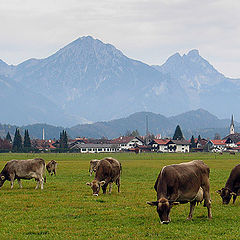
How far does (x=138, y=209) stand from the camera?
2431 cm

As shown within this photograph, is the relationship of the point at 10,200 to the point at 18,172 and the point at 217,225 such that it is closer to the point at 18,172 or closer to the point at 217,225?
the point at 18,172

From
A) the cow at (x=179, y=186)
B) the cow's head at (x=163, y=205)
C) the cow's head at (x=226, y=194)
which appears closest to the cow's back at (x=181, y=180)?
the cow at (x=179, y=186)

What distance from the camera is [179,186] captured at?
63.9 ft

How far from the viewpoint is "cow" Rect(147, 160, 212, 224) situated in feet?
61.5

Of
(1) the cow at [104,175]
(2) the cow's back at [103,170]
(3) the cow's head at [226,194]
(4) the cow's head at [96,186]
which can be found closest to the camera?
(3) the cow's head at [226,194]

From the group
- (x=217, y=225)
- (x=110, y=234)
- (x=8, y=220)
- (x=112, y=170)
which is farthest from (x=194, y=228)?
(x=112, y=170)

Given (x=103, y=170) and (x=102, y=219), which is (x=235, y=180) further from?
(x=103, y=170)

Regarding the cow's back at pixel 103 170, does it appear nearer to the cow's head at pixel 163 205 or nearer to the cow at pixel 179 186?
the cow at pixel 179 186

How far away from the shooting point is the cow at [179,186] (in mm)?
18734

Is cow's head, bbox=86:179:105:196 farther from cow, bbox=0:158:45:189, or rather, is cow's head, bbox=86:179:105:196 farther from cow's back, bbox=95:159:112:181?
cow, bbox=0:158:45:189

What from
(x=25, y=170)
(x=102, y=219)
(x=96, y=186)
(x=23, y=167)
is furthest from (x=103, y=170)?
(x=102, y=219)

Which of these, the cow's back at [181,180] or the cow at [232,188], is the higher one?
the cow's back at [181,180]

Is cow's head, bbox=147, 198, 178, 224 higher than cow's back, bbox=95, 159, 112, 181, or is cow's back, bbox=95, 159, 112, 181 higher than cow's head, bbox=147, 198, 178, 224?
cow's back, bbox=95, 159, 112, 181

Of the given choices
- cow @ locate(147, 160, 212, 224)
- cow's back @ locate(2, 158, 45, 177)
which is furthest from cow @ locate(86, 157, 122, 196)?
cow @ locate(147, 160, 212, 224)
